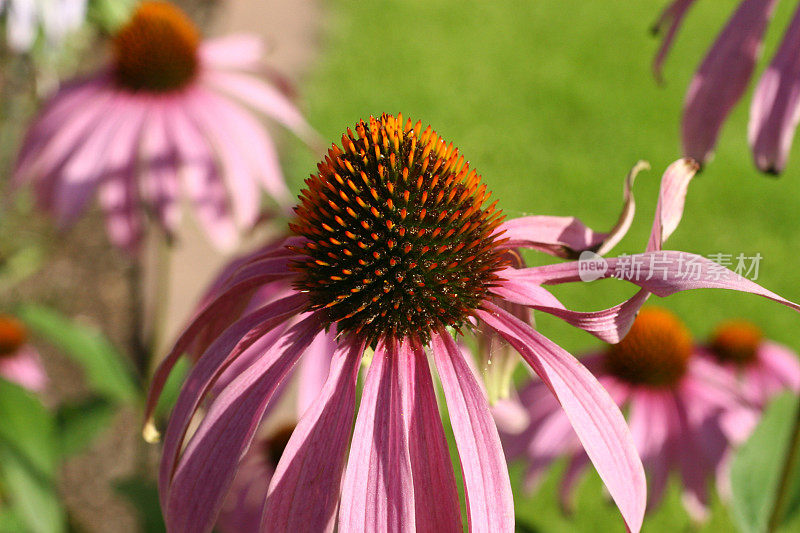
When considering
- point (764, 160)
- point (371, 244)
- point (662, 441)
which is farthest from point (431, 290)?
point (662, 441)

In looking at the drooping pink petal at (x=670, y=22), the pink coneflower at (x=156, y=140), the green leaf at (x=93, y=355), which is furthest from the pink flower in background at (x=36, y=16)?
the drooping pink petal at (x=670, y=22)

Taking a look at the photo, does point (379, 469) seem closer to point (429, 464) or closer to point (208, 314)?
point (429, 464)

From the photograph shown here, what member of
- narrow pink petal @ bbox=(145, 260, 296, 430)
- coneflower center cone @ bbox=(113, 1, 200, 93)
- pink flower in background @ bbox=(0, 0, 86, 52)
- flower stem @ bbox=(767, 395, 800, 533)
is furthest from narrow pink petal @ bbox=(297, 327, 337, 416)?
coneflower center cone @ bbox=(113, 1, 200, 93)

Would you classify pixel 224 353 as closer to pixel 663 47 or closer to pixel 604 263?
pixel 604 263

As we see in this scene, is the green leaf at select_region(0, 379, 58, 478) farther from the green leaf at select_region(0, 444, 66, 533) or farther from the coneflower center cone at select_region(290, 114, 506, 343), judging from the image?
the coneflower center cone at select_region(290, 114, 506, 343)

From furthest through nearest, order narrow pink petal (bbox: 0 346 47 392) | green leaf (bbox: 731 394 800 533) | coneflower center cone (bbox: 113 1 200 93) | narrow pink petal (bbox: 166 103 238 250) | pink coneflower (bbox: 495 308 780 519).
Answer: narrow pink petal (bbox: 0 346 47 392) → coneflower center cone (bbox: 113 1 200 93) → narrow pink petal (bbox: 166 103 238 250) → pink coneflower (bbox: 495 308 780 519) → green leaf (bbox: 731 394 800 533)

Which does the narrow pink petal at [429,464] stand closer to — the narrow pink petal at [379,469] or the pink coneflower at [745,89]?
the narrow pink petal at [379,469]
